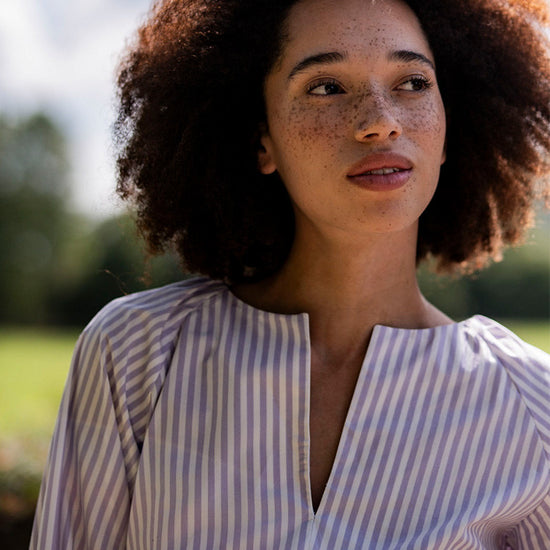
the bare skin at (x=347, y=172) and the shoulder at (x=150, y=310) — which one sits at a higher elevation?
the bare skin at (x=347, y=172)

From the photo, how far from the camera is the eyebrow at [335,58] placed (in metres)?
2.00

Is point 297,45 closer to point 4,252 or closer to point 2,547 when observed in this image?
point 2,547

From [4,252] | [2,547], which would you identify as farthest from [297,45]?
[4,252]

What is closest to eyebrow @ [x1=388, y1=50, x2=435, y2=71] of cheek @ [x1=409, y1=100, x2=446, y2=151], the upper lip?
cheek @ [x1=409, y1=100, x2=446, y2=151]

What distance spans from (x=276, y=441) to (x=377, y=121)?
755mm

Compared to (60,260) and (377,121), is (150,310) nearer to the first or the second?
(377,121)

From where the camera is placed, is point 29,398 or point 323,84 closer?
point 323,84

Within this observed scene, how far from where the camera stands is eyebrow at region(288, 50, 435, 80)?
2.00 m

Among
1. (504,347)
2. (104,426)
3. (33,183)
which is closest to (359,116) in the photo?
(504,347)

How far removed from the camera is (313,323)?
2182 mm

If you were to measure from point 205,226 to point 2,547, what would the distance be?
67.2 inches

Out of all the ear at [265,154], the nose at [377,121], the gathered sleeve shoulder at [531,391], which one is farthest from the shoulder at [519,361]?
the ear at [265,154]

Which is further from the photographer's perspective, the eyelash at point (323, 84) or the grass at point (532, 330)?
the grass at point (532, 330)

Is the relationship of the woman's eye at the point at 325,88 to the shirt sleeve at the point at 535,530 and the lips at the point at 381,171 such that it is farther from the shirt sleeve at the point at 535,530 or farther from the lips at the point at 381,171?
the shirt sleeve at the point at 535,530
